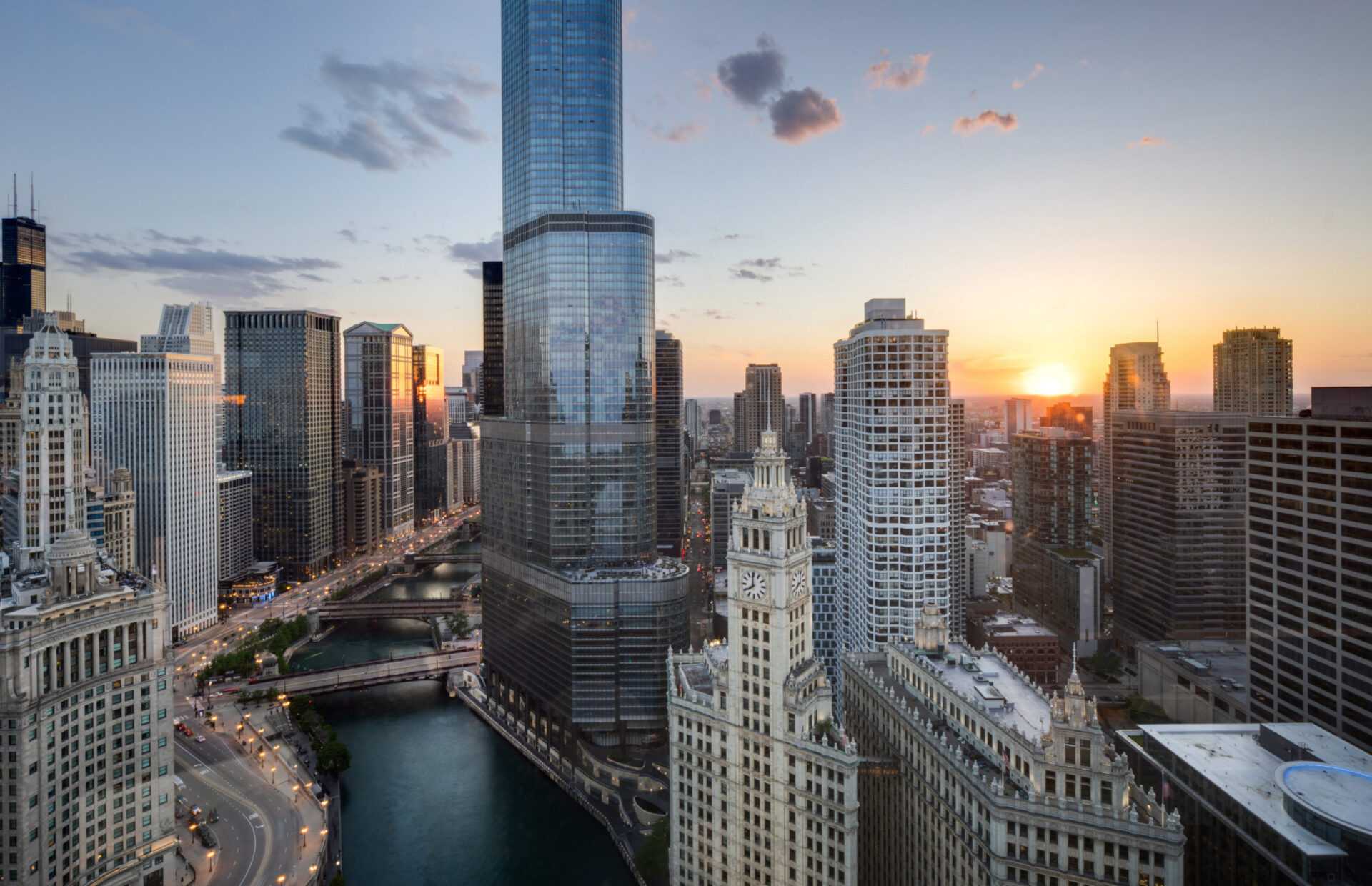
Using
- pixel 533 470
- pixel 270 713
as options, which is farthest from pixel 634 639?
pixel 270 713

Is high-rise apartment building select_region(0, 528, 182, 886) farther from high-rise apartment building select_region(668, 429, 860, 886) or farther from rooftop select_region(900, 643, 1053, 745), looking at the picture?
rooftop select_region(900, 643, 1053, 745)

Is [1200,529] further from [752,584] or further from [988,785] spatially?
[752,584]

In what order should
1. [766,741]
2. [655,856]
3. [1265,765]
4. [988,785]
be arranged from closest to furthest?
[988,785] < [1265,765] < [766,741] < [655,856]

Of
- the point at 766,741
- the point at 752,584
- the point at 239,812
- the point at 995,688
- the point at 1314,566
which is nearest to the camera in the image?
the point at 995,688

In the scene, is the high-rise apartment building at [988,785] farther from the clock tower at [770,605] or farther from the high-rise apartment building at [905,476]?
the high-rise apartment building at [905,476]

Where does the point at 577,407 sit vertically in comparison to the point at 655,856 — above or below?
above

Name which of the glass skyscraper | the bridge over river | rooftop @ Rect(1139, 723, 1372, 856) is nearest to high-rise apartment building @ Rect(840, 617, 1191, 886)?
rooftop @ Rect(1139, 723, 1372, 856)


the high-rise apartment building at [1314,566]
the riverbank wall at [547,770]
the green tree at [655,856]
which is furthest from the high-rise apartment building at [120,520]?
the high-rise apartment building at [1314,566]

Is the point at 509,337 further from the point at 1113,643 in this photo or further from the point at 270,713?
the point at 1113,643

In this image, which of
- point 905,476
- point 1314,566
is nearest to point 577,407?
point 905,476
